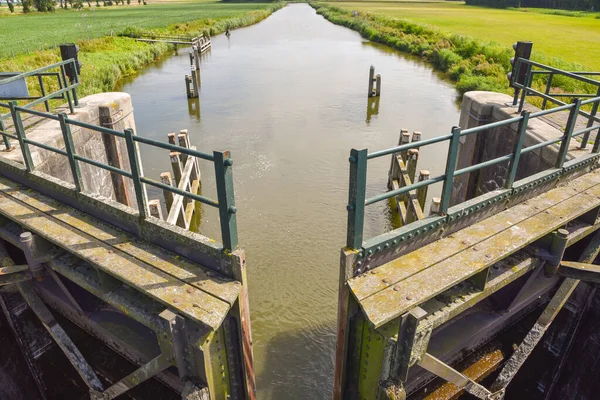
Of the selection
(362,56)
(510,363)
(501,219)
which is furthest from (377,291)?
(362,56)

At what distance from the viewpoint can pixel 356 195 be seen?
3.78m

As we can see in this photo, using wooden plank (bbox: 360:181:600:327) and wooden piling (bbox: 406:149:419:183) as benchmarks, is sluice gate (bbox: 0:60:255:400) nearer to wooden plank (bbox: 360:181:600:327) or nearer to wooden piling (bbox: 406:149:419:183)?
wooden plank (bbox: 360:181:600:327)

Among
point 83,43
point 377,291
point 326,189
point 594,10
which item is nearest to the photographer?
point 377,291

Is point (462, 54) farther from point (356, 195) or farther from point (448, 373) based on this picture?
point (356, 195)

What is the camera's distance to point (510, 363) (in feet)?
16.4

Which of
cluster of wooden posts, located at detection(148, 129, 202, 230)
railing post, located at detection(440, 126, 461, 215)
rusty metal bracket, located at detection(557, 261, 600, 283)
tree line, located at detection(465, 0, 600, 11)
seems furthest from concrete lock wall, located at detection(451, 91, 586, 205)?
tree line, located at detection(465, 0, 600, 11)

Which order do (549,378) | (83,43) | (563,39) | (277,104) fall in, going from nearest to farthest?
(549,378) → (277,104) → (83,43) → (563,39)

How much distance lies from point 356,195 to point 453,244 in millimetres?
1414

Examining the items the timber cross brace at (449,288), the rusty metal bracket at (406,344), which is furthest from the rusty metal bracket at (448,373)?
the rusty metal bracket at (406,344)

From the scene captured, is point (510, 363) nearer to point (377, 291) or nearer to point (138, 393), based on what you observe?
point (377, 291)

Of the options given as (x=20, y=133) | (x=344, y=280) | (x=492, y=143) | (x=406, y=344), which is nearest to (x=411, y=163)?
(x=492, y=143)

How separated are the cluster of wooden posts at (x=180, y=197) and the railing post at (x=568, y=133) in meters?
6.31

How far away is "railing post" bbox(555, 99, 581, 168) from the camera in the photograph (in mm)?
5086

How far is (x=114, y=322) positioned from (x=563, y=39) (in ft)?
131
